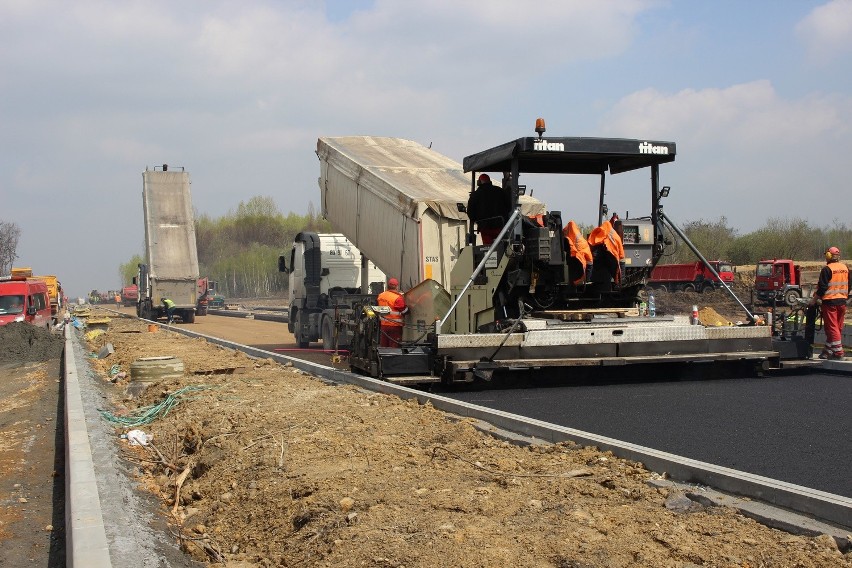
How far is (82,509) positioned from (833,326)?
9.71 metres

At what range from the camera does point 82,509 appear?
4.94 meters

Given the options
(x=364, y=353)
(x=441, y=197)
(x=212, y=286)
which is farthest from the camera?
(x=212, y=286)

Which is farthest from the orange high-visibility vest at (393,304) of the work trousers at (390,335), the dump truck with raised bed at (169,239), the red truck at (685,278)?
the red truck at (685,278)

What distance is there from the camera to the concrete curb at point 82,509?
4.07 metres

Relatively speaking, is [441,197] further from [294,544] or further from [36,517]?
[294,544]

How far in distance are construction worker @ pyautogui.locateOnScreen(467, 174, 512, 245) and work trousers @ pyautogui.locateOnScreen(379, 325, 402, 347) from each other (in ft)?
5.62

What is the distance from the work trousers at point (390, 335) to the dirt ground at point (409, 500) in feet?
8.54

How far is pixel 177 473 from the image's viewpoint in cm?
708

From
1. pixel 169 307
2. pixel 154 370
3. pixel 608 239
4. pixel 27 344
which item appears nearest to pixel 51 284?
pixel 169 307

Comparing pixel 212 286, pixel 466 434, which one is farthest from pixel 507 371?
pixel 212 286

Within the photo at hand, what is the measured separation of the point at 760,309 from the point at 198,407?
31.2 meters

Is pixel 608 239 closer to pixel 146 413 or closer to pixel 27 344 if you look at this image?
pixel 146 413

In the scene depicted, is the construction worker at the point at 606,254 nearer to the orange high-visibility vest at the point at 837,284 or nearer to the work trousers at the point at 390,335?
the work trousers at the point at 390,335

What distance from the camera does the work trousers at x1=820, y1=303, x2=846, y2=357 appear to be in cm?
1133
